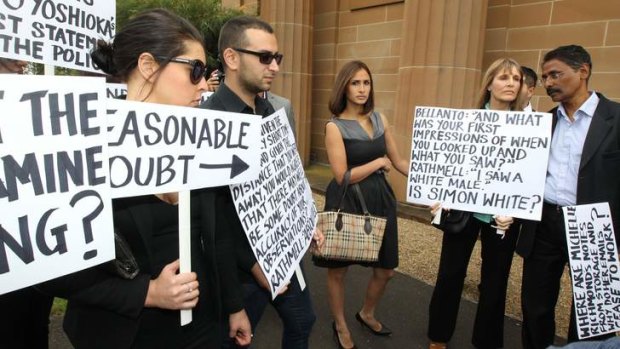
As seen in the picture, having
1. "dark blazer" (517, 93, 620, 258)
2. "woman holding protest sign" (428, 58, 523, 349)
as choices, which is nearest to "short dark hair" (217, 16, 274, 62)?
"woman holding protest sign" (428, 58, 523, 349)

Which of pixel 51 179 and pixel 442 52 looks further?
pixel 442 52

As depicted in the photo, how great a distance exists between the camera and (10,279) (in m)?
1.14

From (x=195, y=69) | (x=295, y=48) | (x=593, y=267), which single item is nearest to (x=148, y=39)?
(x=195, y=69)

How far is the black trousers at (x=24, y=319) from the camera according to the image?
1.80 m

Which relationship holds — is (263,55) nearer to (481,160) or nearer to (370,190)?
(370,190)

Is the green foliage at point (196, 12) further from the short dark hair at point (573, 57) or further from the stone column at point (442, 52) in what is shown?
the short dark hair at point (573, 57)

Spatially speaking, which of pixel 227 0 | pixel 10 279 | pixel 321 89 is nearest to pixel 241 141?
pixel 10 279

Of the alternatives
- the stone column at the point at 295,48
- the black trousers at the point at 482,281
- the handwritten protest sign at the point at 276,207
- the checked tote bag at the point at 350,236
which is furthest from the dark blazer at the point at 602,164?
the stone column at the point at 295,48

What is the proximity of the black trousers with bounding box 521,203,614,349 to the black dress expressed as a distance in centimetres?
94

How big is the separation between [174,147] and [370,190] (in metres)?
1.88

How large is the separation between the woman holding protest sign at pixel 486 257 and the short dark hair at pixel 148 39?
2.09 meters

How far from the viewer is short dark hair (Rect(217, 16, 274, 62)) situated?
2.28m

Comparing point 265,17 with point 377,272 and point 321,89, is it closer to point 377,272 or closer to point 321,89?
point 321,89

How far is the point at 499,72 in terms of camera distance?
2863 mm
